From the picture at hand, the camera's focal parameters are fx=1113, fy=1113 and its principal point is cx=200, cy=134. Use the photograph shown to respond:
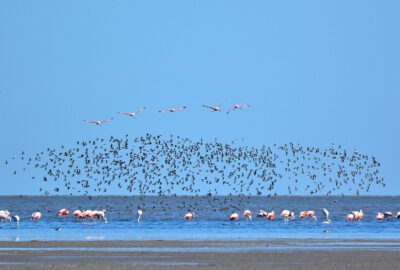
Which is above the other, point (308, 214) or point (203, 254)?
point (308, 214)

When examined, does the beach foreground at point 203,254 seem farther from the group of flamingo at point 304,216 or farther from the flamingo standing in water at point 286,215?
the flamingo standing in water at point 286,215

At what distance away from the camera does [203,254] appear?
1363 inches

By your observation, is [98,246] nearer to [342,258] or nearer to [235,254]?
[235,254]

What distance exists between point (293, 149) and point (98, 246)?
114ft

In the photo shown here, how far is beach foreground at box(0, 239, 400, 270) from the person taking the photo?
30422 mm

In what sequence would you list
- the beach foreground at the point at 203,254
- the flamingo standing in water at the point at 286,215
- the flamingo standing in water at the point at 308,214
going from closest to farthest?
the beach foreground at the point at 203,254, the flamingo standing in water at the point at 308,214, the flamingo standing in water at the point at 286,215

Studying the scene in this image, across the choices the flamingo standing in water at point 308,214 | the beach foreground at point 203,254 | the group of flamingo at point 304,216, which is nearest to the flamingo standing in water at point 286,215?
the group of flamingo at point 304,216

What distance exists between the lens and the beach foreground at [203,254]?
30.4 m

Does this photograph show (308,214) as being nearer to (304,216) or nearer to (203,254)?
(304,216)

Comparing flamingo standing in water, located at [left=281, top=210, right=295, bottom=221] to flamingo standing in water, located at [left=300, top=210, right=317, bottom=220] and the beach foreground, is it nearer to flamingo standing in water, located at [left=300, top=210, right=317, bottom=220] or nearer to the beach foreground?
flamingo standing in water, located at [left=300, top=210, right=317, bottom=220]

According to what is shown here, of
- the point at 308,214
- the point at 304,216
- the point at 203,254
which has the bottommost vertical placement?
the point at 203,254

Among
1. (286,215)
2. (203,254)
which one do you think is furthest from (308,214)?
(203,254)

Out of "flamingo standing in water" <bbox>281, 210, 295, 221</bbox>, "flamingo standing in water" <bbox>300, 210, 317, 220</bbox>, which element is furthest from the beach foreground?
"flamingo standing in water" <bbox>281, 210, 295, 221</bbox>

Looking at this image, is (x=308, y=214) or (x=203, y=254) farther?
(x=308, y=214)
